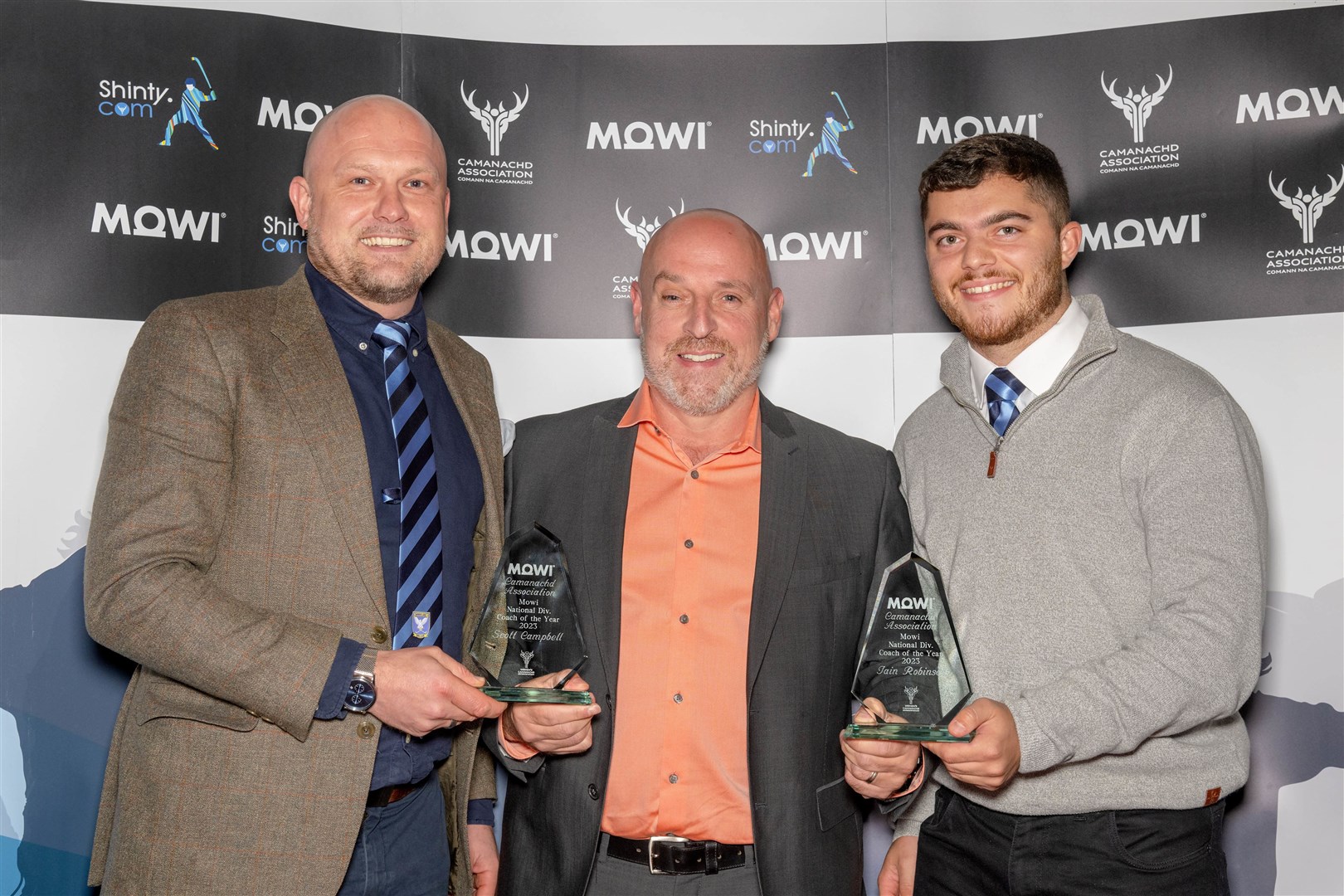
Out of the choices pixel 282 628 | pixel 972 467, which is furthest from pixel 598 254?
pixel 282 628

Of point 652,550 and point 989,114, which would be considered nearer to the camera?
point 652,550

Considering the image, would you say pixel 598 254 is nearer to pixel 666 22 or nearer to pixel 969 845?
pixel 666 22

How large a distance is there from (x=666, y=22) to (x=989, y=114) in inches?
46.4

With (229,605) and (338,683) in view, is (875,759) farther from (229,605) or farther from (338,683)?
(229,605)

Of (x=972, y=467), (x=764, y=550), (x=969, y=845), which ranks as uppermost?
(x=972, y=467)

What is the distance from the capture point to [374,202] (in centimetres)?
275

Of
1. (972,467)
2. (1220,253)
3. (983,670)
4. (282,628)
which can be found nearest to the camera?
(282,628)

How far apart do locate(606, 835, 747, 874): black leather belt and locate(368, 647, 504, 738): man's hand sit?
0.52m

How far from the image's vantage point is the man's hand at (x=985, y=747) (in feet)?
7.39

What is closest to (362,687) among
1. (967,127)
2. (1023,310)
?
(1023,310)

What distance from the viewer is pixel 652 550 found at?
8.95 feet

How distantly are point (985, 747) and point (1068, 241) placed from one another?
1.38 meters

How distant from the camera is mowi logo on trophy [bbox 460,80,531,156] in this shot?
392cm

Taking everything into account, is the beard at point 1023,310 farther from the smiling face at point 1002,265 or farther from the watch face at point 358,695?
the watch face at point 358,695
